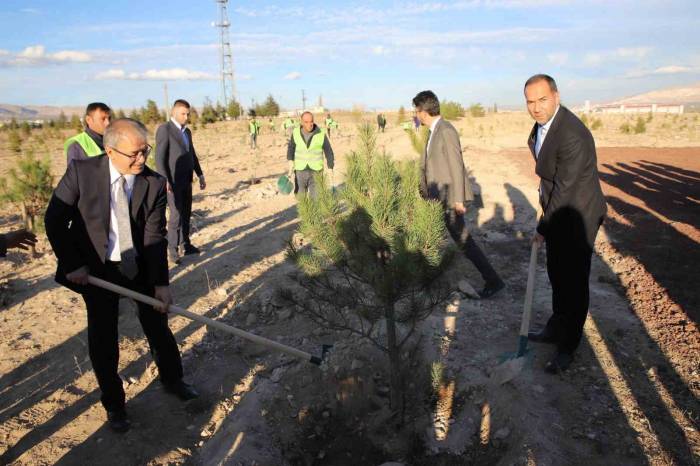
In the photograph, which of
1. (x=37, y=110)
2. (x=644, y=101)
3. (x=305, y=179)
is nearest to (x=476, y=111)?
(x=305, y=179)

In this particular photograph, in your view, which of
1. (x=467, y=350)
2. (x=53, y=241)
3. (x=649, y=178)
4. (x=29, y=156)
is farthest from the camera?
(x=649, y=178)

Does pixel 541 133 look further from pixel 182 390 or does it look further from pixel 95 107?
pixel 95 107

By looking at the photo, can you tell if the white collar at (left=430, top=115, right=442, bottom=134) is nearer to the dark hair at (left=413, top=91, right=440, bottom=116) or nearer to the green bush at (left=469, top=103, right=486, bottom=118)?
the dark hair at (left=413, top=91, right=440, bottom=116)

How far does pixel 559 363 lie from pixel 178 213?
421cm

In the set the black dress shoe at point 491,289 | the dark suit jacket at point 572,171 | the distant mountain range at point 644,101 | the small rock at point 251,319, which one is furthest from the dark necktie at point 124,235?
the distant mountain range at point 644,101

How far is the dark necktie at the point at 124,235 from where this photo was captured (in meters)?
2.53

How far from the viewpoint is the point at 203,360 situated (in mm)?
3672

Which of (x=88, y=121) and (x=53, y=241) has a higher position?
(x=88, y=121)

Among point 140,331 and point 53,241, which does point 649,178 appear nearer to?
point 140,331

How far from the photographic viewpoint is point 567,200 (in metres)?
2.76

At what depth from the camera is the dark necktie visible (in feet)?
8.30

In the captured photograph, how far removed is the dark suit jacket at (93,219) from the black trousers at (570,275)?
7.92 ft

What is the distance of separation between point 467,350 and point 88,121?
3.52 m

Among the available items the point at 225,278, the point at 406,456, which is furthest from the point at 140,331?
the point at 406,456
